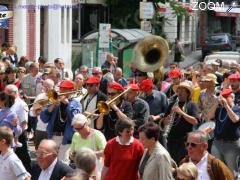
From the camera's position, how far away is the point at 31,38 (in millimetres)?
28578

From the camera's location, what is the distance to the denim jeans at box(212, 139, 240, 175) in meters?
11.0

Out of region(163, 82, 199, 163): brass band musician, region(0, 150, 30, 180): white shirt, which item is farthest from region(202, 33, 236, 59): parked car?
region(0, 150, 30, 180): white shirt

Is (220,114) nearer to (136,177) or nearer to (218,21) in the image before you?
(136,177)

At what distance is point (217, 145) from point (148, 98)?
197 centimetres

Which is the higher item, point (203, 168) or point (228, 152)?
point (203, 168)

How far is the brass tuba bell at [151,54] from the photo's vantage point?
15461 mm

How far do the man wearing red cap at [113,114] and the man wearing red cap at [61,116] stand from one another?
15.9 inches

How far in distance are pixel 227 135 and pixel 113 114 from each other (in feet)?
5.90

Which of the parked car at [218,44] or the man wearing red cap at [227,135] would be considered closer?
the man wearing red cap at [227,135]

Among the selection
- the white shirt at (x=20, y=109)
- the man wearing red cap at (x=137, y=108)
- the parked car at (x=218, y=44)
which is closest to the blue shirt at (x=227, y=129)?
the man wearing red cap at (x=137, y=108)

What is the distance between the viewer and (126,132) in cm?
916

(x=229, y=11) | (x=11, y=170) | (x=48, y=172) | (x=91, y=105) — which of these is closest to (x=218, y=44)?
(x=229, y=11)
